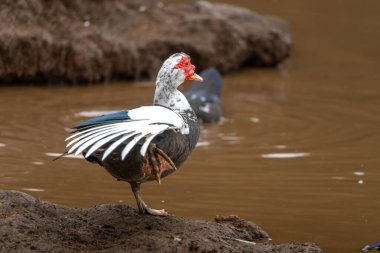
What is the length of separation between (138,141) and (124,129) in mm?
124

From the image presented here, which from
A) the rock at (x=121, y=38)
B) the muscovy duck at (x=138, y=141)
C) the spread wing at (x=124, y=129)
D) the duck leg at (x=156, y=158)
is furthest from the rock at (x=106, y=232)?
the rock at (x=121, y=38)

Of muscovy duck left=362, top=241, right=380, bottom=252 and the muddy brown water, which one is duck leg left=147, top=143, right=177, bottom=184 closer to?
the muddy brown water

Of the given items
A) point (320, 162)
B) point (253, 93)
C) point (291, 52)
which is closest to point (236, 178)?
point (320, 162)

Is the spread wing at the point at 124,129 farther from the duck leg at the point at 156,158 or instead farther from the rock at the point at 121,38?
the rock at the point at 121,38

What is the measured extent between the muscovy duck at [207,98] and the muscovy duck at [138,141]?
4.24m

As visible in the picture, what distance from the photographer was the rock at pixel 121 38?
10.3 meters

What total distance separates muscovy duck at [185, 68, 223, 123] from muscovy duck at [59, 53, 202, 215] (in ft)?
13.9

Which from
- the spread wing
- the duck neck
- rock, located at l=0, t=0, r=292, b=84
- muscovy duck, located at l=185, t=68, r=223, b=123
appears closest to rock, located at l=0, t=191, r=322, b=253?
the spread wing

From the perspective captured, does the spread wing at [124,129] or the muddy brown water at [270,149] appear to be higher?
the spread wing at [124,129]

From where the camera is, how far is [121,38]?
11039 millimetres

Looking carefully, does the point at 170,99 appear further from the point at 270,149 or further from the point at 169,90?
the point at 270,149

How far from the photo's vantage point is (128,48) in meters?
10.9

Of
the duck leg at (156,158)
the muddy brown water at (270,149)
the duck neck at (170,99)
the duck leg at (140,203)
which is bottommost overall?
the muddy brown water at (270,149)

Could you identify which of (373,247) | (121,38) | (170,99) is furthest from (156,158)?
(121,38)
